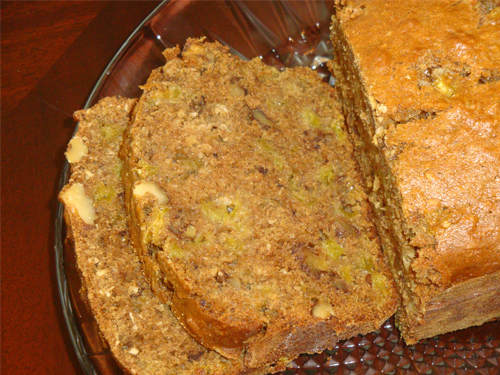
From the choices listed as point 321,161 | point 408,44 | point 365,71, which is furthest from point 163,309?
point 408,44

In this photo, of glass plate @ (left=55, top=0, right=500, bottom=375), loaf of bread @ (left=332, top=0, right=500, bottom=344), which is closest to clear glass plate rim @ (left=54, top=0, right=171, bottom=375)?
glass plate @ (left=55, top=0, right=500, bottom=375)

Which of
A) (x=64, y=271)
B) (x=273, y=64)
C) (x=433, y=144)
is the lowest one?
(x=273, y=64)

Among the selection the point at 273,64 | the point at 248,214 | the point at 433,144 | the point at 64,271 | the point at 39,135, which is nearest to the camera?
the point at 433,144

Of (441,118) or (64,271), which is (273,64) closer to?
(441,118)

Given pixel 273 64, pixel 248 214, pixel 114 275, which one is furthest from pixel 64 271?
pixel 273 64

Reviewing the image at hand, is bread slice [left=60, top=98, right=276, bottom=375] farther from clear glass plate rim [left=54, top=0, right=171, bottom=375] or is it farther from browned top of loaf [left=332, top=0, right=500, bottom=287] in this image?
browned top of loaf [left=332, top=0, right=500, bottom=287]

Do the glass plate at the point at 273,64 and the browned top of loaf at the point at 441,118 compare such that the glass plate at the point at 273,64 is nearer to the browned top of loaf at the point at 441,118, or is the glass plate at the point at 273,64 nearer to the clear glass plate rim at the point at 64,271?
the clear glass plate rim at the point at 64,271

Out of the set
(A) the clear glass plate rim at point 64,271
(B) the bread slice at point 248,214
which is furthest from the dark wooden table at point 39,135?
(B) the bread slice at point 248,214
